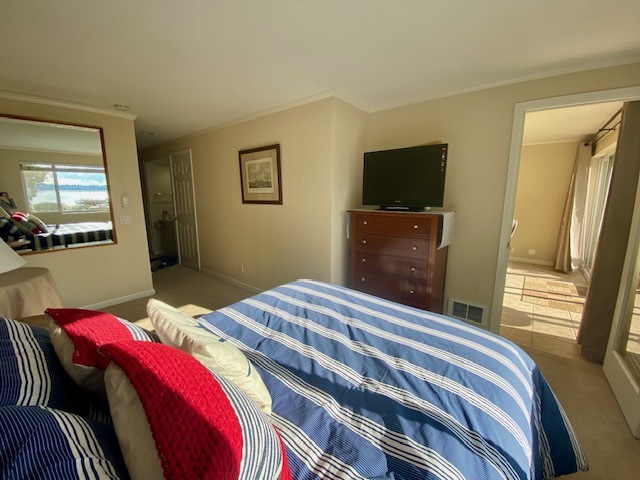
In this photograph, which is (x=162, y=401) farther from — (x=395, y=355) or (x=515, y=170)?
(x=515, y=170)

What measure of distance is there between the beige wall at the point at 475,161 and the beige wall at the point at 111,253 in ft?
11.3

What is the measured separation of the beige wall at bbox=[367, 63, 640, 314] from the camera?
2.40m

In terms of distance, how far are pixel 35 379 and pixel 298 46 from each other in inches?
85.5

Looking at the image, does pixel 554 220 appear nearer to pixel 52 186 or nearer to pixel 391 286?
pixel 391 286

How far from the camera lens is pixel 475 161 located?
2.57 metres

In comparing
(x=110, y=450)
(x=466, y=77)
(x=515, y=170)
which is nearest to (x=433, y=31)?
(x=466, y=77)

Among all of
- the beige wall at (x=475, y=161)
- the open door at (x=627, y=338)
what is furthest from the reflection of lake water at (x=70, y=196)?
the open door at (x=627, y=338)

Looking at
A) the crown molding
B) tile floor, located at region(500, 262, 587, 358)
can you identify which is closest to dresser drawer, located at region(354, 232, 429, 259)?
tile floor, located at region(500, 262, 587, 358)

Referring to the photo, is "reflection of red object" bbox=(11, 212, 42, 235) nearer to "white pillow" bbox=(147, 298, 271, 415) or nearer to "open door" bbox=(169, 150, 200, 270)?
"open door" bbox=(169, 150, 200, 270)

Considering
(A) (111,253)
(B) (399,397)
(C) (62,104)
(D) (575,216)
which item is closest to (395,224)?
(B) (399,397)

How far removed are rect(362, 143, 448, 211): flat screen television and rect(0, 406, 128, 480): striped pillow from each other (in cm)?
260

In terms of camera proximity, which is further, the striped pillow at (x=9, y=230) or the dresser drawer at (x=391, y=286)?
the striped pillow at (x=9, y=230)

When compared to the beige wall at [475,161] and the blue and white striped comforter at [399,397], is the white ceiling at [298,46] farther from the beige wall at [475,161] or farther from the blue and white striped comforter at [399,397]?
the blue and white striped comforter at [399,397]

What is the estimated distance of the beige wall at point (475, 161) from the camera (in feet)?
7.86
